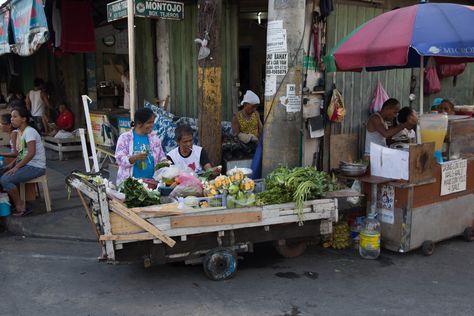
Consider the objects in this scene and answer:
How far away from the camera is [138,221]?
152 inches

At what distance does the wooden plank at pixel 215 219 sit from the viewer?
3.99 m

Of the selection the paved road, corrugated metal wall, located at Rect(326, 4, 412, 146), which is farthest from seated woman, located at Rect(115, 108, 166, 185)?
corrugated metal wall, located at Rect(326, 4, 412, 146)

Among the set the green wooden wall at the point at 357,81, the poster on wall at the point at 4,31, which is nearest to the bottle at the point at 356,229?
the green wooden wall at the point at 357,81

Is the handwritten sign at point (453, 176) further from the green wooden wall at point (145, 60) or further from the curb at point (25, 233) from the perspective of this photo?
the green wooden wall at point (145, 60)

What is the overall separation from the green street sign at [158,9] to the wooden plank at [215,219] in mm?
2428

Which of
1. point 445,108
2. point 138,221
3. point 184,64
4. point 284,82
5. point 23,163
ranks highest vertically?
point 184,64

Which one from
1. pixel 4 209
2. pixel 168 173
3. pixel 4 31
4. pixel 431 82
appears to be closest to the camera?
pixel 168 173

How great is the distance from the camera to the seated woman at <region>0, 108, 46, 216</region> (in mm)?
6164

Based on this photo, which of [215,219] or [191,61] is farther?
[191,61]

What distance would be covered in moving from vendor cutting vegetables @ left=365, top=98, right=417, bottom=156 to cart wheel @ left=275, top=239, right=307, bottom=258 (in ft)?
6.78

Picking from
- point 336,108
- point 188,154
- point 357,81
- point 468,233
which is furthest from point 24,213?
point 468,233

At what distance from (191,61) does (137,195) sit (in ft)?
12.3

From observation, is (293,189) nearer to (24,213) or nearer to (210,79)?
(210,79)

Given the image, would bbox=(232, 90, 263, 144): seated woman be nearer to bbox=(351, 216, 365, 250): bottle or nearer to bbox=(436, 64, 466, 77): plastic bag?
bbox=(351, 216, 365, 250): bottle
